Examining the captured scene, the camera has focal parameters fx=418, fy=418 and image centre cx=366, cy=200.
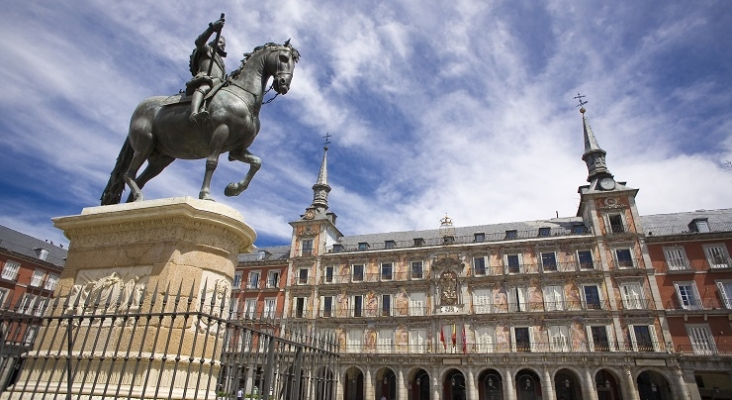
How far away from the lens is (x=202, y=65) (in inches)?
207

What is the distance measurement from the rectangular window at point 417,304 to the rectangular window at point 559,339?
341 inches

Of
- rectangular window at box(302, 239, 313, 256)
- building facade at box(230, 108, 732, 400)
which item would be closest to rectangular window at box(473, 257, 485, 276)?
building facade at box(230, 108, 732, 400)

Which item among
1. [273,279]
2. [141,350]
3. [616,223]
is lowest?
[141,350]

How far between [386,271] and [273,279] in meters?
9.87

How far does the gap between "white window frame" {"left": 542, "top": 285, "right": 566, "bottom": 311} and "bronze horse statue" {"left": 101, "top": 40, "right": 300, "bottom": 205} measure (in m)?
28.1

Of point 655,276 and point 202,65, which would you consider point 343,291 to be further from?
point 202,65

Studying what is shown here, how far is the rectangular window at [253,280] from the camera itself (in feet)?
117

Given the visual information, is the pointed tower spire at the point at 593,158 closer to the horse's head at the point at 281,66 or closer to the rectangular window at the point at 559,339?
the rectangular window at the point at 559,339

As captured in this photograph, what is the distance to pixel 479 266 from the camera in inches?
1235

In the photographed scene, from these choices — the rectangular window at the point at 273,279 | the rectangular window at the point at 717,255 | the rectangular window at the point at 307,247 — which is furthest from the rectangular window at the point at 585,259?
the rectangular window at the point at 273,279

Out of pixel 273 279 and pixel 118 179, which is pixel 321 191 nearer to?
pixel 273 279

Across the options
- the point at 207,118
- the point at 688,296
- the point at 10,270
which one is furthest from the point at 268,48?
the point at 10,270

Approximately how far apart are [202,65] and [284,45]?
Result: 3.48ft

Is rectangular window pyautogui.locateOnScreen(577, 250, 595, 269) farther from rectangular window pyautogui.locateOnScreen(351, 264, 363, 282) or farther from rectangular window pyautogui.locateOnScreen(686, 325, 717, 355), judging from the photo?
rectangular window pyautogui.locateOnScreen(351, 264, 363, 282)
